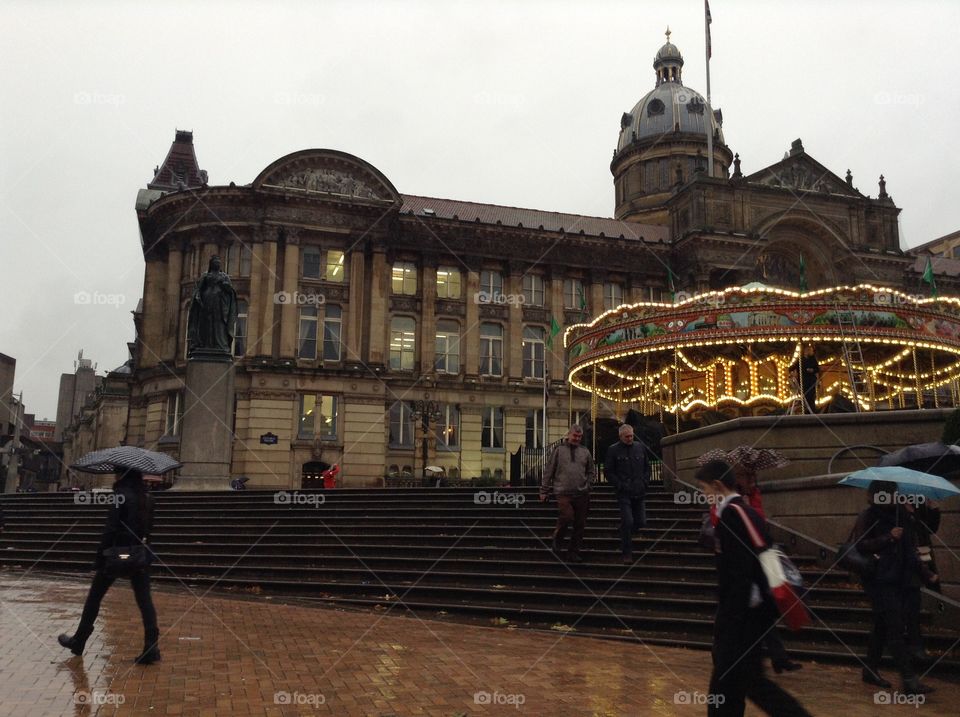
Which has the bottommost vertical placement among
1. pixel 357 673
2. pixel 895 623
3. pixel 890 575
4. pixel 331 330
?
pixel 357 673

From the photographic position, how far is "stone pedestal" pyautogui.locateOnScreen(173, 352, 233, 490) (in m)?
21.6

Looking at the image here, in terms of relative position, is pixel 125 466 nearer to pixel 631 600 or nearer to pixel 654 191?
pixel 631 600

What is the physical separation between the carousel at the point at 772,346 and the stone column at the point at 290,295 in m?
17.5

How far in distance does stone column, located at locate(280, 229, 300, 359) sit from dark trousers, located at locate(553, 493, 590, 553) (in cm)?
3012

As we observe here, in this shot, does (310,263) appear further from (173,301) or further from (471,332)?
(471,332)

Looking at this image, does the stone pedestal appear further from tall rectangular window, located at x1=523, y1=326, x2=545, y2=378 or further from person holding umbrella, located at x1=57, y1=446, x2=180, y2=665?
tall rectangular window, located at x1=523, y1=326, x2=545, y2=378

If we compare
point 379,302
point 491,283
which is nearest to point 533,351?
point 491,283

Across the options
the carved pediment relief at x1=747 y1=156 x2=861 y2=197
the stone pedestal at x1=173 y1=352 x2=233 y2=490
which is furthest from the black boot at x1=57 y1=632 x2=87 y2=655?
the carved pediment relief at x1=747 y1=156 x2=861 y2=197

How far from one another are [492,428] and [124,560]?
36277 millimetres

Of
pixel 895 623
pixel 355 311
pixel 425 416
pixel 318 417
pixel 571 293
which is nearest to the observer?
pixel 895 623

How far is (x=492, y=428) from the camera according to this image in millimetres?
43719

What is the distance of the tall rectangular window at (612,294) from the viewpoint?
48.0 meters

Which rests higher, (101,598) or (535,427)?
(535,427)

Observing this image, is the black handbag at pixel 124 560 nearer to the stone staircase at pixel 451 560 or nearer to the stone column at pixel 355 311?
the stone staircase at pixel 451 560
